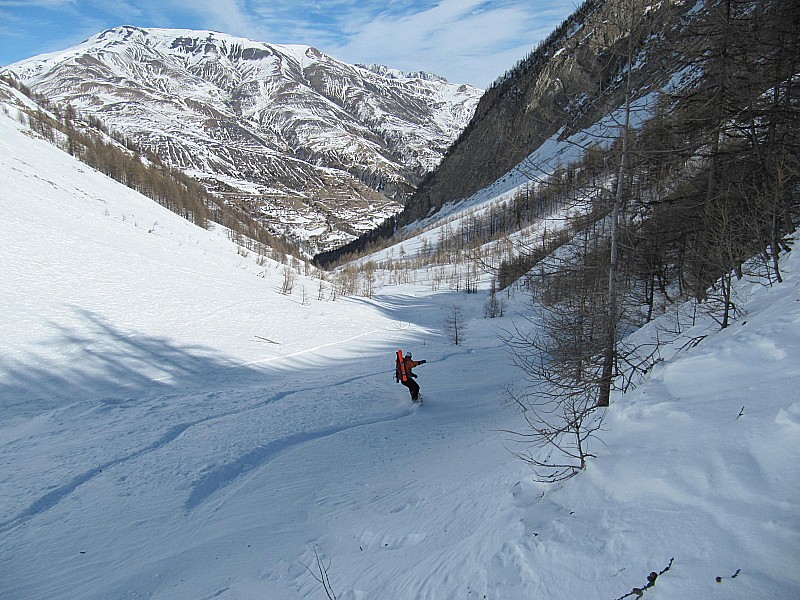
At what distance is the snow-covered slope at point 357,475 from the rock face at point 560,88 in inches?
114

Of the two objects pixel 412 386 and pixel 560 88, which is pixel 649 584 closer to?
pixel 412 386

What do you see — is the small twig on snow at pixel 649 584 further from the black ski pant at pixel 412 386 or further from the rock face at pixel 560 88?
the black ski pant at pixel 412 386

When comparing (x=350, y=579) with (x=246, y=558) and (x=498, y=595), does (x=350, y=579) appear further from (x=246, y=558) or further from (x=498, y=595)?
(x=498, y=595)

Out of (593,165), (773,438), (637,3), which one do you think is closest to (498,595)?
(773,438)

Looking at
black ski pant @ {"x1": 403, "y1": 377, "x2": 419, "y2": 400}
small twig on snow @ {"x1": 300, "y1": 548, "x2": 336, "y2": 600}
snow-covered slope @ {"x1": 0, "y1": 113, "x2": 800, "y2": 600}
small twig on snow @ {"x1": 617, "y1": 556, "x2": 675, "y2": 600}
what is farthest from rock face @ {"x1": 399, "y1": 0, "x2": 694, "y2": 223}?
black ski pant @ {"x1": 403, "y1": 377, "x2": 419, "y2": 400}

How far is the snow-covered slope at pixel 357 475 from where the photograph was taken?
281cm

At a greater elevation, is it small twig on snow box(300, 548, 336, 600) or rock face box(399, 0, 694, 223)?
rock face box(399, 0, 694, 223)

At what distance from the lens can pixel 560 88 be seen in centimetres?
9969

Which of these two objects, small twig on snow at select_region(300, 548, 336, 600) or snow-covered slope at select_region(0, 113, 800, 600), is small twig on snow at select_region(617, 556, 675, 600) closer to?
snow-covered slope at select_region(0, 113, 800, 600)

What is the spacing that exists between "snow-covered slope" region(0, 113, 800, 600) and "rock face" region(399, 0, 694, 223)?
2.89 meters

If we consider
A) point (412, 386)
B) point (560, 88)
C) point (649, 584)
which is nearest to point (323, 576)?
point (649, 584)

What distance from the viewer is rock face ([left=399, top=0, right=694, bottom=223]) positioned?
5.10 m

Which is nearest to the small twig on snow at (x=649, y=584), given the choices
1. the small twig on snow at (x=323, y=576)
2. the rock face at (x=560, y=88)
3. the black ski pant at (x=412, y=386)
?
the small twig on snow at (x=323, y=576)

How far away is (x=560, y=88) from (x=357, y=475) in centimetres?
11407
